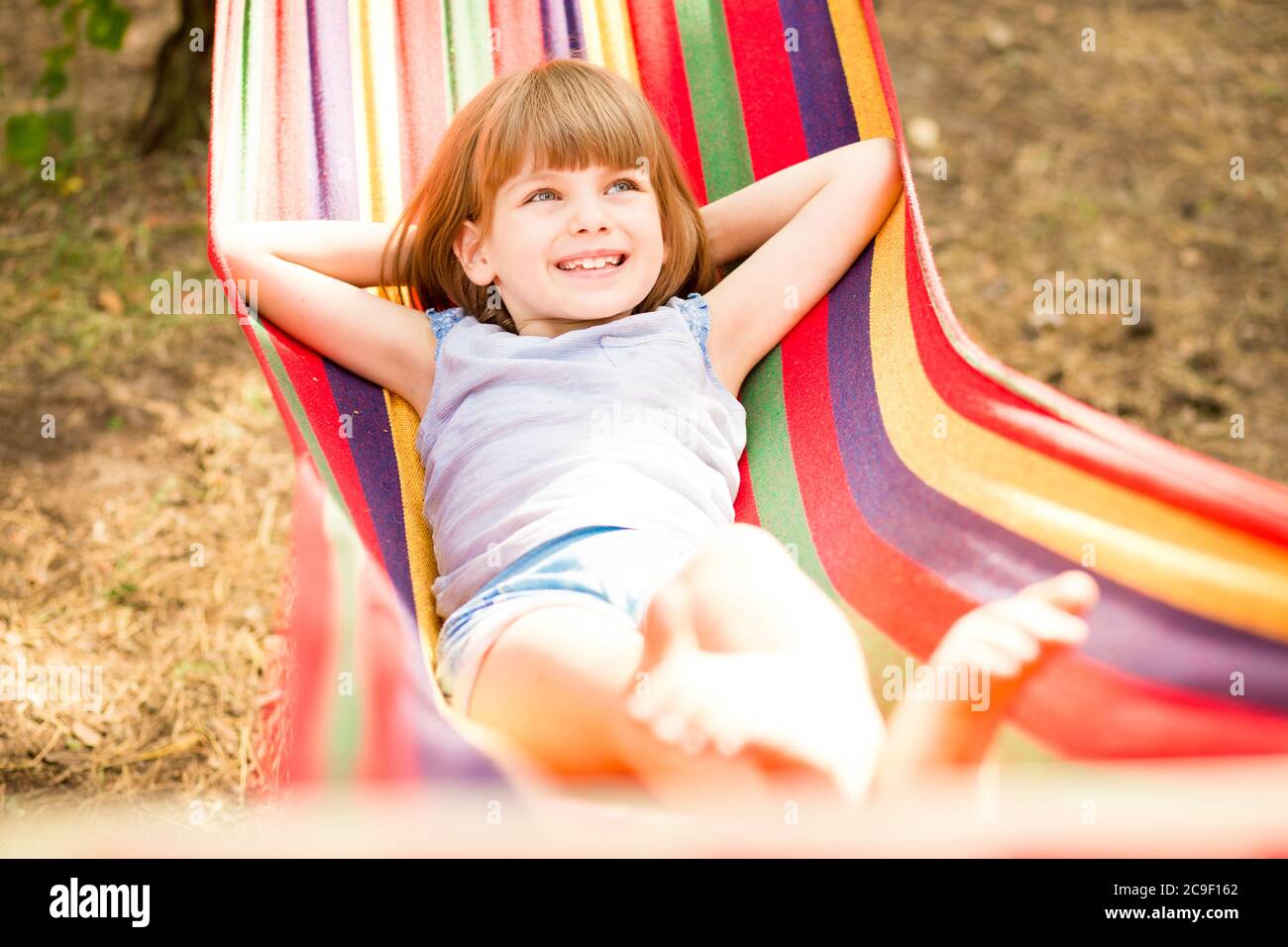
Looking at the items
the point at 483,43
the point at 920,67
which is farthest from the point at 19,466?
the point at 920,67

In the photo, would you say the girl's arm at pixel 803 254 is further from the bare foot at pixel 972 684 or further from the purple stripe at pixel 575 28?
the bare foot at pixel 972 684

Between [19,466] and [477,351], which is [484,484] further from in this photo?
[19,466]

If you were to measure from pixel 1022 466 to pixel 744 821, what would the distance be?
22.2 inches

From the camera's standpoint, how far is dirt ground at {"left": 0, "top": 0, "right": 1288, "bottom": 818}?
215 centimetres

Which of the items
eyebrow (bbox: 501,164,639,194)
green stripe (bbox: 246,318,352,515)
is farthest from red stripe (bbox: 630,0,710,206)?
green stripe (bbox: 246,318,352,515)

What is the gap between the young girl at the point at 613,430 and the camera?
47.4 inches

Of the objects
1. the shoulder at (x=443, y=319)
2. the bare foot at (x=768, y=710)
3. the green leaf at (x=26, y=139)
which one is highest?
the green leaf at (x=26, y=139)

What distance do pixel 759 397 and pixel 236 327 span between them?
1.60 metres

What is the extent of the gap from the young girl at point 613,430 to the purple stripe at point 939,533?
8 centimetres

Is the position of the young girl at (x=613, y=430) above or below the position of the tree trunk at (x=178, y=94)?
below

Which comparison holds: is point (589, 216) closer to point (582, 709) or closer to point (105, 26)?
point (582, 709)
